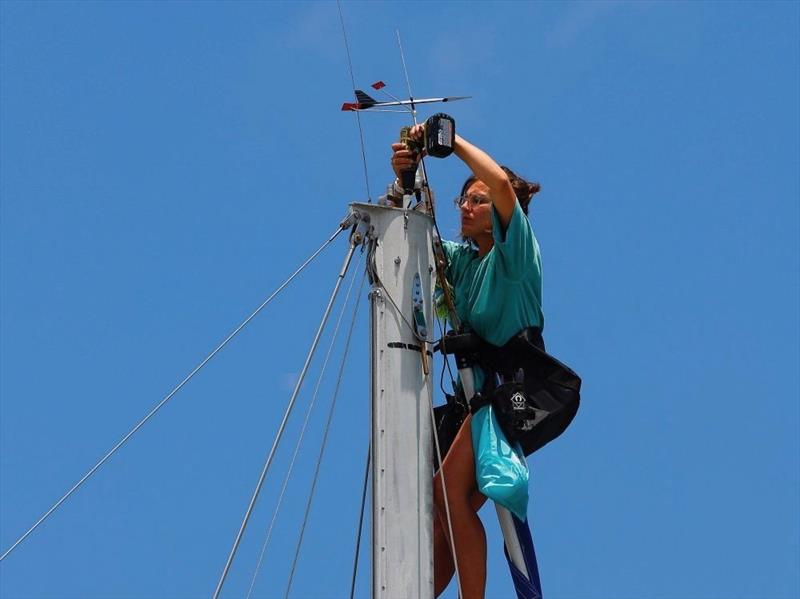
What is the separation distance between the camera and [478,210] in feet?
40.8

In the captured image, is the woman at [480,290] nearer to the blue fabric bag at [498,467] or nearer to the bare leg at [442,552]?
the bare leg at [442,552]

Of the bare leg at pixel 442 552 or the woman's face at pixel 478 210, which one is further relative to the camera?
the woman's face at pixel 478 210

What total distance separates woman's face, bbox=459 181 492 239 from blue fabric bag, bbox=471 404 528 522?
135 cm

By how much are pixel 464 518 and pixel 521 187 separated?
2.44m

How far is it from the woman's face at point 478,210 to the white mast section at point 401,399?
0.55m

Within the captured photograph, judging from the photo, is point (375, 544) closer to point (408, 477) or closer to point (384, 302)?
point (408, 477)

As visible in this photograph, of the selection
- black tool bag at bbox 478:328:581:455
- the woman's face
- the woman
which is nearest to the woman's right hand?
the woman

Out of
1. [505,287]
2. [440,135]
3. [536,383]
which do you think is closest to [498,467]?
[536,383]

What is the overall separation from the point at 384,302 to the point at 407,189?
2.80 ft

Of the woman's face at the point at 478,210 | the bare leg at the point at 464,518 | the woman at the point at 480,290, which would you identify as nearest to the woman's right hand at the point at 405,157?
the woman at the point at 480,290

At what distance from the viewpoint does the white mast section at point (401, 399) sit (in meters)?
11.1

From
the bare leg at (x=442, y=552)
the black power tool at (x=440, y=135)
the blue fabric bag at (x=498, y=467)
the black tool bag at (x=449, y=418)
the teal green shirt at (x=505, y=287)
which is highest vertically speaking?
the black power tool at (x=440, y=135)

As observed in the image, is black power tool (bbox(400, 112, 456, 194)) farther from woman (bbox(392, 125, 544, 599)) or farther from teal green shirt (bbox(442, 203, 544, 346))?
teal green shirt (bbox(442, 203, 544, 346))

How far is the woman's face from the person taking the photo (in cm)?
1242
